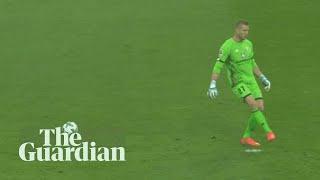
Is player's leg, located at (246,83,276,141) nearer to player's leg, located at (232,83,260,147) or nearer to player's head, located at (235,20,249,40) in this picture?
player's leg, located at (232,83,260,147)

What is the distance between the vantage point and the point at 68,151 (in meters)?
13.9

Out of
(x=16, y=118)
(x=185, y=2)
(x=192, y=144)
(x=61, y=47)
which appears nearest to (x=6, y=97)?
(x=16, y=118)

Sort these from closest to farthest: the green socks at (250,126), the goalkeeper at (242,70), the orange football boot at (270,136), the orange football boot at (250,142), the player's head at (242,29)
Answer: the player's head at (242,29), the goalkeeper at (242,70), the orange football boot at (270,136), the green socks at (250,126), the orange football boot at (250,142)

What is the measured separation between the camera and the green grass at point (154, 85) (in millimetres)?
13305

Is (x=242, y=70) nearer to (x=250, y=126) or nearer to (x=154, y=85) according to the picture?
(x=250, y=126)

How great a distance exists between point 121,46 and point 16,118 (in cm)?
478

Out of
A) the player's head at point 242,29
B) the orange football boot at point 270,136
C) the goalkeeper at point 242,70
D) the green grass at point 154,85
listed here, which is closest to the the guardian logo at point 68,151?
the green grass at point 154,85

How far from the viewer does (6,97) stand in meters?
16.9

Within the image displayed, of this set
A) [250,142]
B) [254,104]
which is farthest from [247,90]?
[250,142]

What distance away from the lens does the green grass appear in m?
13.3

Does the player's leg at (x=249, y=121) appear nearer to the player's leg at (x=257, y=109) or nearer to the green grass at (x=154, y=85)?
the player's leg at (x=257, y=109)

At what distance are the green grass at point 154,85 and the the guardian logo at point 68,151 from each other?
20 centimetres

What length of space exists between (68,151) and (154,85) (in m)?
4.13

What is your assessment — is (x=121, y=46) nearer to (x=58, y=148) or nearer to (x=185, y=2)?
(x=185, y=2)
